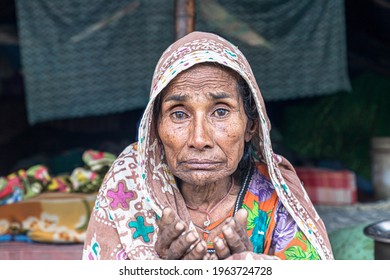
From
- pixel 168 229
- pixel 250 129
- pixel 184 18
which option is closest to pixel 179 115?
pixel 250 129

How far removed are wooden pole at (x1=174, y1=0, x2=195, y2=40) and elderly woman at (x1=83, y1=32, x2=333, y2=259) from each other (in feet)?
4.76

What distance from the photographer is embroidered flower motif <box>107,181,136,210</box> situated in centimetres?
194

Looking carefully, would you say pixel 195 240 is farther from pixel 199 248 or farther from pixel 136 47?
pixel 136 47

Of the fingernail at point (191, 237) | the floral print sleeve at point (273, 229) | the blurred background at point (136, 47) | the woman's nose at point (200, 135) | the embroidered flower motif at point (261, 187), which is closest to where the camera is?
the fingernail at point (191, 237)

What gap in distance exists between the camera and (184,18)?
3.40 metres

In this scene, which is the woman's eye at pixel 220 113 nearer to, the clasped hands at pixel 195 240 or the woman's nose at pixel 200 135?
the woman's nose at pixel 200 135

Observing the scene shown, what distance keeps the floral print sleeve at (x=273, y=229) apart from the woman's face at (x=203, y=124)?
198 mm

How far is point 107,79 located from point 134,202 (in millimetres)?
2592

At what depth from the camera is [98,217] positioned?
1.95 meters

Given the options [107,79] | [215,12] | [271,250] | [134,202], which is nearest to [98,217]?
[134,202]

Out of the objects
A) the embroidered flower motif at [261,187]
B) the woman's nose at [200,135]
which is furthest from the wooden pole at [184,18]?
the woman's nose at [200,135]

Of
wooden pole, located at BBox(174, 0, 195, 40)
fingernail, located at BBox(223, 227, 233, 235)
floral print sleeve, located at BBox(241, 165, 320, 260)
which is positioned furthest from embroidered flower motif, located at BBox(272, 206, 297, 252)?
wooden pole, located at BBox(174, 0, 195, 40)

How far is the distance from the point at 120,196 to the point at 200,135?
41 cm

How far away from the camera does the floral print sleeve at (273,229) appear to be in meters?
1.87
